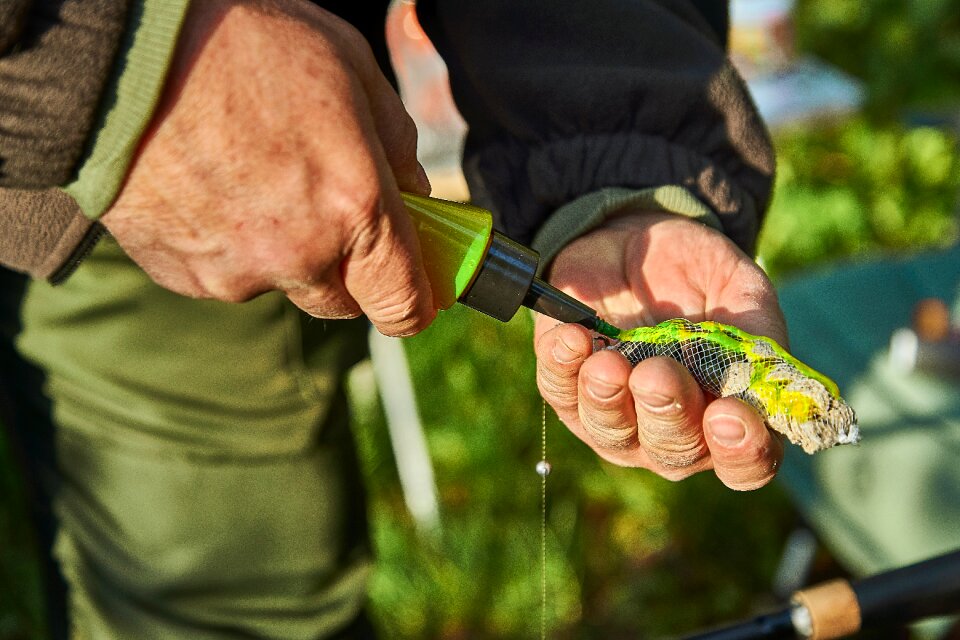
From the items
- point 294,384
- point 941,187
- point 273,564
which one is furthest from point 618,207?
point 941,187

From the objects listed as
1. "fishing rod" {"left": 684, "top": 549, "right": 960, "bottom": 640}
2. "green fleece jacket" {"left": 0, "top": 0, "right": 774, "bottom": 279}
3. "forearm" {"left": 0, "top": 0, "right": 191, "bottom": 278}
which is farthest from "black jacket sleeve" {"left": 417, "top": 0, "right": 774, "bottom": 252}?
"forearm" {"left": 0, "top": 0, "right": 191, "bottom": 278}

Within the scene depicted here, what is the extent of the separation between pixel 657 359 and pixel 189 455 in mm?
905

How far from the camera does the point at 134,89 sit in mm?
749

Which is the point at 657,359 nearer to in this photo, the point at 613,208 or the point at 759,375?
the point at 759,375

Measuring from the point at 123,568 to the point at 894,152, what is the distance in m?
3.81

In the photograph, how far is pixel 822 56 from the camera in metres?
5.09

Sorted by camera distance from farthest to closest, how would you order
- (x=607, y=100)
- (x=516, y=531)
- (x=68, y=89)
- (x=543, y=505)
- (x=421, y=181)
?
(x=516, y=531), (x=543, y=505), (x=607, y=100), (x=421, y=181), (x=68, y=89)

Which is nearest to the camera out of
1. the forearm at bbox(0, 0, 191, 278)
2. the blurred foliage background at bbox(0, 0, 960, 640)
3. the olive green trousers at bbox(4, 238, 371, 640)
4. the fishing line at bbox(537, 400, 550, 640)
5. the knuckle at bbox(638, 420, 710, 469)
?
the forearm at bbox(0, 0, 191, 278)

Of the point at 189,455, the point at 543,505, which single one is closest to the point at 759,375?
the point at 543,505

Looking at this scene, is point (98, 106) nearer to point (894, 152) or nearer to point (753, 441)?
point (753, 441)

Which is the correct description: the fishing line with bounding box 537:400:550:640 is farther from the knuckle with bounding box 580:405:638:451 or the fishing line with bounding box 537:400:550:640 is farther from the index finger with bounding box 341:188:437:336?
the index finger with bounding box 341:188:437:336

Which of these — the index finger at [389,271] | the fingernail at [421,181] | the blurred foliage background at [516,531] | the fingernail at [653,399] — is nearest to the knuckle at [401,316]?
the index finger at [389,271]

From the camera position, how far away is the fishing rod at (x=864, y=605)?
1047 mm

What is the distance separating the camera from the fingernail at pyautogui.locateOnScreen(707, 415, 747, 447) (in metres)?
0.89
